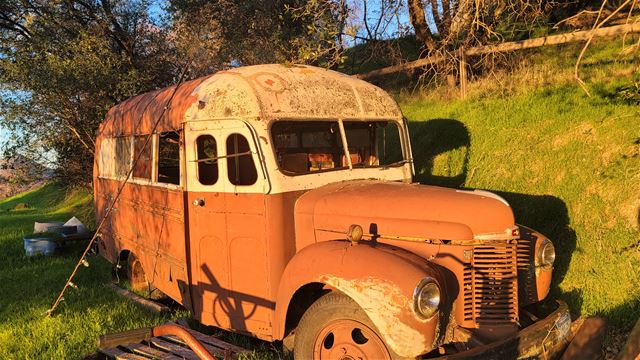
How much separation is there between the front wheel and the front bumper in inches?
19.0

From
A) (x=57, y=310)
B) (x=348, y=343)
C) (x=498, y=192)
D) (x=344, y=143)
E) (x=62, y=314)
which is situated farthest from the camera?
(x=498, y=192)

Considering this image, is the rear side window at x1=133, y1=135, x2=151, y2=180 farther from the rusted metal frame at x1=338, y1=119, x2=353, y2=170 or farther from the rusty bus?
the rusted metal frame at x1=338, y1=119, x2=353, y2=170

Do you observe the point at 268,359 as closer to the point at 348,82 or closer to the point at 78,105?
the point at 348,82

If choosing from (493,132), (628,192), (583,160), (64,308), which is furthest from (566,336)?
(64,308)

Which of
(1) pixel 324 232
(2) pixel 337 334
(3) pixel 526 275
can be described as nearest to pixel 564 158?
(3) pixel 526 275

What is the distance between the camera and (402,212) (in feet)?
11.5

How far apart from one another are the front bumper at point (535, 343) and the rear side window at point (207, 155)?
2.49m

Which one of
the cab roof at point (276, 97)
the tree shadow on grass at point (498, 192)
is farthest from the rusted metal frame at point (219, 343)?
the tree shadow on grass at point (498, 192)

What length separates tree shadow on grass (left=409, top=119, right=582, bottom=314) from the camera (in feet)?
16.9

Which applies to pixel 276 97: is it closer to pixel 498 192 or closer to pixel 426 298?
pixel 426 298

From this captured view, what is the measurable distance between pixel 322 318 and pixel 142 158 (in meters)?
3.50

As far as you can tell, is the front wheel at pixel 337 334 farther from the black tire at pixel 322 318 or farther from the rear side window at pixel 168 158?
the rear side window at pixel 168 158

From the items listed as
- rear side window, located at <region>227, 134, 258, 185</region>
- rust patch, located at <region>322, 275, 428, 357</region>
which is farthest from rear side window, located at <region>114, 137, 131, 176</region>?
rust patch, located at <region>322, 275, 428, 357</region>

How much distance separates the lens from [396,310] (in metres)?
2.91
